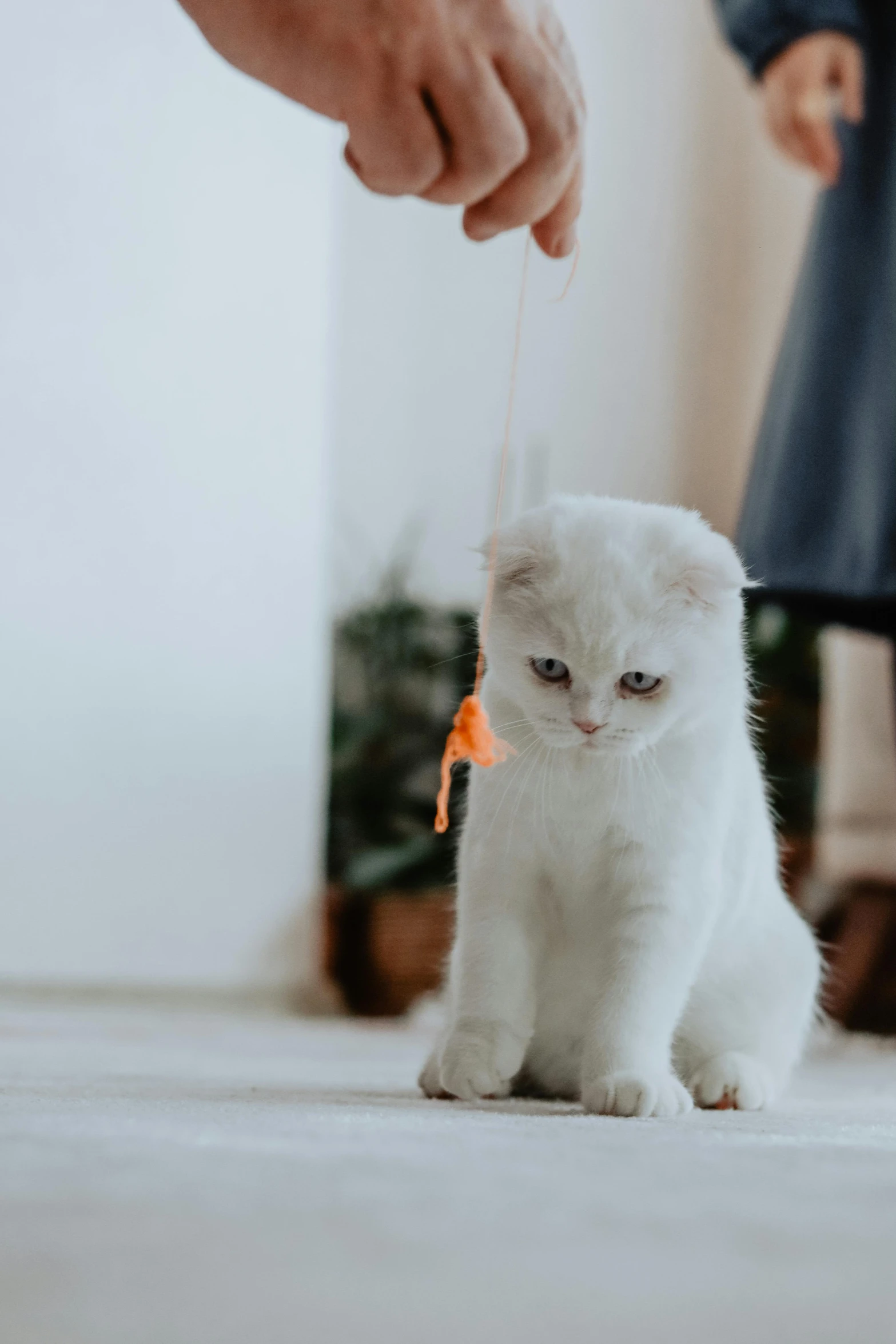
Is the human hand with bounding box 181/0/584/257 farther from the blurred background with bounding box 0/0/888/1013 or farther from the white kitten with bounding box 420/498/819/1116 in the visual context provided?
the blurred background with bounding box 0/0/888/1013

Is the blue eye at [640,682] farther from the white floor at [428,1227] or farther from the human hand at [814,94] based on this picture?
the human hand at [814,94]

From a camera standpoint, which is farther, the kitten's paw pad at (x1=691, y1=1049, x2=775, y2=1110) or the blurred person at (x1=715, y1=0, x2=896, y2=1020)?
the blurred person at (x1=715, y1=0, x2=896, y2=1020)

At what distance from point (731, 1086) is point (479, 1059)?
23 centimetres

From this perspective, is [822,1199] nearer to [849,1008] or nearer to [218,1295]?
[218,1295]

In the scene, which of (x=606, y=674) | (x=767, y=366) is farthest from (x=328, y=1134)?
(x=767, y=366)

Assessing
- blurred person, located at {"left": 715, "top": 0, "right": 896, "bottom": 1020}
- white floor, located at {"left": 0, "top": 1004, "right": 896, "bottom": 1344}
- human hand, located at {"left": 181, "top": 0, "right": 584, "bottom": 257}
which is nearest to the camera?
white floor, located at {"left": 0, "top": 1004, "right": 896, "bottom": 1344}

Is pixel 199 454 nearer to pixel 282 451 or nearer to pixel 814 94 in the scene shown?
pixel 282 451

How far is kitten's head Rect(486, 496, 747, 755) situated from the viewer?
0.99 m

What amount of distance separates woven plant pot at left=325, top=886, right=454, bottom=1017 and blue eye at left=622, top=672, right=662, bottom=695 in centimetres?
189

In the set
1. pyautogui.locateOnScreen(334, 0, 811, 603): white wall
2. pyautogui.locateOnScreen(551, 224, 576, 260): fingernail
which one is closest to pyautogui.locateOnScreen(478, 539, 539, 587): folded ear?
pyautogui.locateOnScreen(551, 224, 576, 260): fingernail

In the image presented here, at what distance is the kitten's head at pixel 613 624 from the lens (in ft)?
3.24

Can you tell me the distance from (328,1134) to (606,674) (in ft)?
1.32

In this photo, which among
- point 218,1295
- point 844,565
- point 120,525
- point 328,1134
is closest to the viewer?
point 218,1295

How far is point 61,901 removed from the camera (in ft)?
9.00
